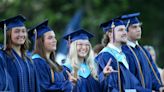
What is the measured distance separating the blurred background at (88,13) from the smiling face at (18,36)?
435 inches

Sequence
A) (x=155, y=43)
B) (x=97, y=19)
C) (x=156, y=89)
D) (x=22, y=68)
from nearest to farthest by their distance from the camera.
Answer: (x=22, y=68)
(x=156, y=89)
(x=97, y=19)
(x=155, y=43)

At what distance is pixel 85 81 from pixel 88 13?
42.8 feet

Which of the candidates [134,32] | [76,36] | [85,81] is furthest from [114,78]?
[134,32]

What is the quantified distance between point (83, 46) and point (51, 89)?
1130 mm

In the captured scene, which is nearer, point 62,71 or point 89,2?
point 62,71

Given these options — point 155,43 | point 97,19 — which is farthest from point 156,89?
point 155,43

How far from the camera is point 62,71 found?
14141mm

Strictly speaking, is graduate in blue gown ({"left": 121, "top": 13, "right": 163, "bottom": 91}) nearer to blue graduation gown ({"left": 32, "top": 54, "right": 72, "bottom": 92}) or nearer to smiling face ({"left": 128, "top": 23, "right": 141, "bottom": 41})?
smiling face ({"left": 128, "top": 23, "right": 141, "bottom": 41})

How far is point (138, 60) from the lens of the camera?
15.3m

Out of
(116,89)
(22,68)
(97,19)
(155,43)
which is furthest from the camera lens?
(155,43)

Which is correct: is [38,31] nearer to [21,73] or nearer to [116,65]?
[21,73]

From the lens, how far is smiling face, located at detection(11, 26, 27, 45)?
1342cm

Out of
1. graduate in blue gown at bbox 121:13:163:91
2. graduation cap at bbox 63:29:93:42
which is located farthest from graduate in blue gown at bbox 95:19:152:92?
graduation cap at bbox 63:29:93:42

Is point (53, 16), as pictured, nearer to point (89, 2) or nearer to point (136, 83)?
point (89, 2)
